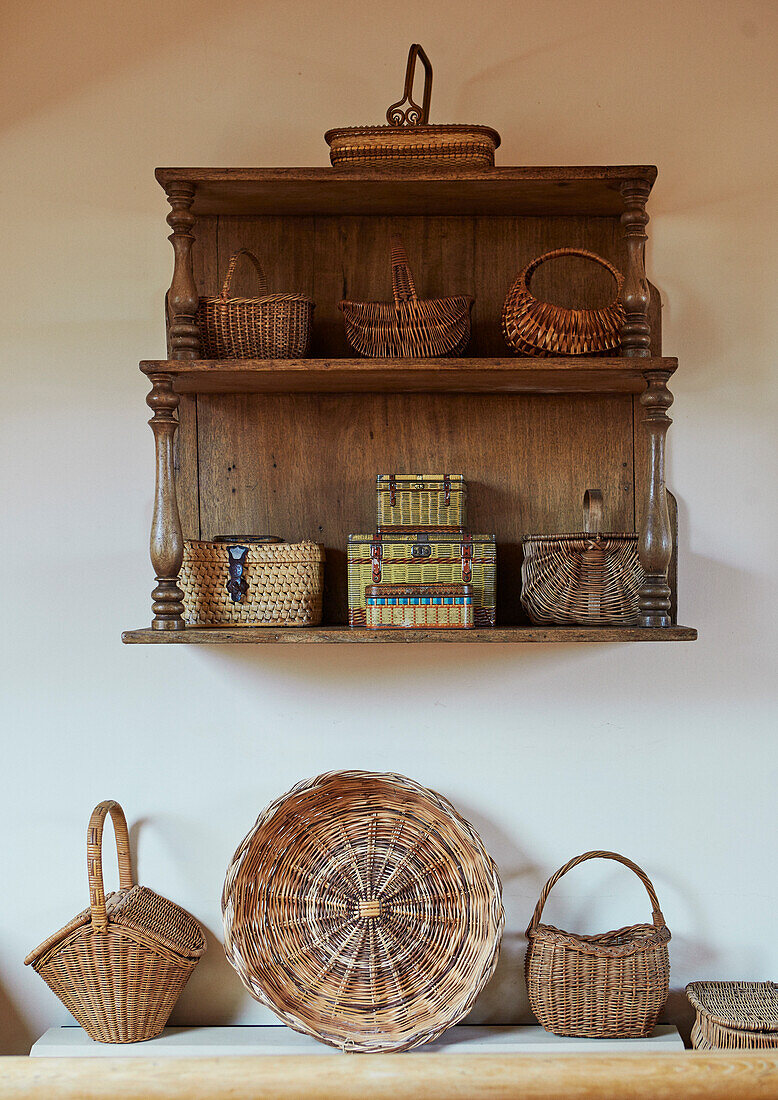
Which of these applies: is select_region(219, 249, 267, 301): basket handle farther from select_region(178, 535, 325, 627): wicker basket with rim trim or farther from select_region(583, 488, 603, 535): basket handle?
select_region(583, 488, 603, 535): basket handle

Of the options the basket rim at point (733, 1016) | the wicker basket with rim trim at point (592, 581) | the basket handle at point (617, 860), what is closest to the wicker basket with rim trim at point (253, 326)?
the wicker basket with rim trim at point (592, 581)

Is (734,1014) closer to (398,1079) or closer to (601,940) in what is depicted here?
(601,940)

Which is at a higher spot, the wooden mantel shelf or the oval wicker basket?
the wooden mantel shelf

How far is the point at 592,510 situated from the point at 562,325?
40 cm

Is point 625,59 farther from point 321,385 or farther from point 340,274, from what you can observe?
point 321,385

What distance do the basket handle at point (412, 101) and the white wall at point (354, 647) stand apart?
91 millimetres

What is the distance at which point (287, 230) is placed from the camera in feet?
7.27

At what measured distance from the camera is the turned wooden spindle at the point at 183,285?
193cm

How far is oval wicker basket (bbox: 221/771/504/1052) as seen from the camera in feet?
6.58

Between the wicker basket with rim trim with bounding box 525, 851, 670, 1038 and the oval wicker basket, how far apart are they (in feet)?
0.44

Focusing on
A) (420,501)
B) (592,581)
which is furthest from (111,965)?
(592,581)

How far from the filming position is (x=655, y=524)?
73.9 inches

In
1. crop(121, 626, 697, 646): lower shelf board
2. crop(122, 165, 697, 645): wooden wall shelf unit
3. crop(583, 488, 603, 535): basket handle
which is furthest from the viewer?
crop(122, 165, 697, 645): wooden wall shelf unit

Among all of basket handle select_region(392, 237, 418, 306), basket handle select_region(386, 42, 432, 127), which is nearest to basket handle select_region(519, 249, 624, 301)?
basket handle select_region(392, 237, 418, 306)
